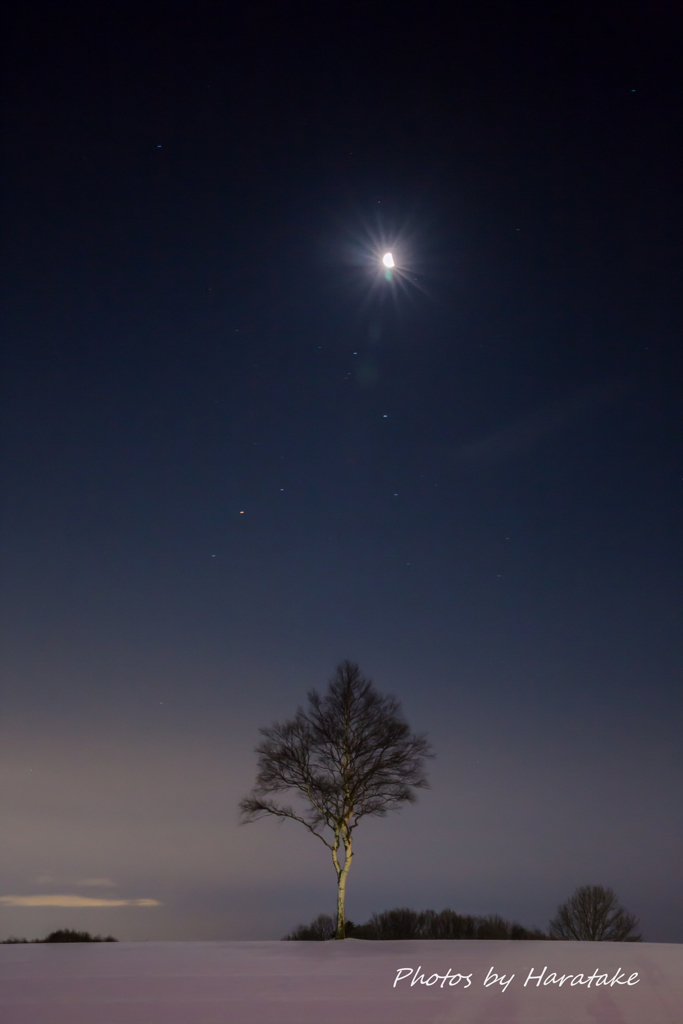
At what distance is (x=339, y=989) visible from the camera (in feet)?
32.1

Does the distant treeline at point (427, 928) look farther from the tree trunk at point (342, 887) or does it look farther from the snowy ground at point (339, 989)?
the snowy ground at point (339, 989)

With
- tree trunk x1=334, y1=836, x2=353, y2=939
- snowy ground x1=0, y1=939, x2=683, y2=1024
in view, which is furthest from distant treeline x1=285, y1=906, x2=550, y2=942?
snowy ground x1=0, y1=939, x2=683, y2=1024

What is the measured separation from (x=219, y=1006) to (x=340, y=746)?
16.4 metres

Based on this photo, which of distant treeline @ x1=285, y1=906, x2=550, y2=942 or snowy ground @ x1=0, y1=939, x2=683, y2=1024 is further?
distant treeline @ x1=285, y1=906, x2=550, y2=942

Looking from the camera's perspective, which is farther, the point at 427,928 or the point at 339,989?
the point at 427,928

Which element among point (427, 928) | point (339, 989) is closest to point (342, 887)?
point (427, 928)

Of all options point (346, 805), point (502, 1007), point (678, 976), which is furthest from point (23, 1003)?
point (346, 805)

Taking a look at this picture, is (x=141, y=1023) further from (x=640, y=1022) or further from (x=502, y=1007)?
(x=640, y=1022)

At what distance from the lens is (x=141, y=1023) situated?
7.41 metres

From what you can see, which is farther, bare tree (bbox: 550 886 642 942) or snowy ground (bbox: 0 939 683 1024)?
bare tree (bbox: 550 886 642 942)

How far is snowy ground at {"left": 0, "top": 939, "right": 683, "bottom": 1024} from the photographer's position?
7.83 metres

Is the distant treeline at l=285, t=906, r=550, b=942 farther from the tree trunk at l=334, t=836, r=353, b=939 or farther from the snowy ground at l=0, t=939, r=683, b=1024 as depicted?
the snowy ground at l=0, t=939, r=683, b=1024

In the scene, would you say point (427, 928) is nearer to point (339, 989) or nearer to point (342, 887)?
point (342, 887)

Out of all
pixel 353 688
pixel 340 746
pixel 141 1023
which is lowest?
pixel 141 1023
